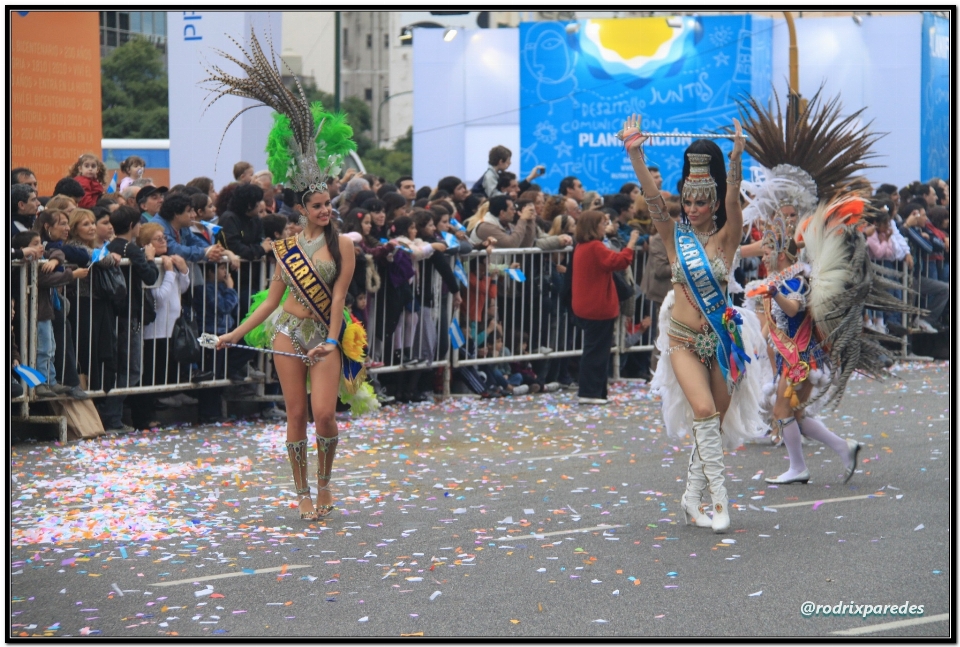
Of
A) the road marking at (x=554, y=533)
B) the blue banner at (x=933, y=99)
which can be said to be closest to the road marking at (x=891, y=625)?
the road marking at (x=554, y=533)

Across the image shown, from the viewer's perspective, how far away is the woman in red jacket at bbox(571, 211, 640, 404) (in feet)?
37.9

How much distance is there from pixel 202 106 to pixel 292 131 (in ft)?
20.5

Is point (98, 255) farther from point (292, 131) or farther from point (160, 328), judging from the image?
point (292, 131)

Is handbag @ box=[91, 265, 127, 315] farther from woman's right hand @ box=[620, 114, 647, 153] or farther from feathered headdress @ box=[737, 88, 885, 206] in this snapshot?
feathered headdress @ box=[737, 88, 885, 206]

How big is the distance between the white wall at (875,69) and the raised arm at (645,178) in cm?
1580

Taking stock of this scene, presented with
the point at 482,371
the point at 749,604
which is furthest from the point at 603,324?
the point at 749,604

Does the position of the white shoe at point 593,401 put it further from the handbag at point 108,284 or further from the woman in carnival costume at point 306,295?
the woman in carnival costume at point 306,295

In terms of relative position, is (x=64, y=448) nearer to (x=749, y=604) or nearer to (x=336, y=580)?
(x=336, y=580)

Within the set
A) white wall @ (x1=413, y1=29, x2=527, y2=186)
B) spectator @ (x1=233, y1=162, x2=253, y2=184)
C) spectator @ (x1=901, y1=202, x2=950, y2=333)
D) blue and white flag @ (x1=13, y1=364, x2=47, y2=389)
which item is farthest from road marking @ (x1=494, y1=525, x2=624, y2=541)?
white wall @ (x1=413, y1=29, x2=527, y2=186)

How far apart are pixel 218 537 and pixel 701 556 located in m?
2.46

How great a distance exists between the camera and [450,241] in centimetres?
1188

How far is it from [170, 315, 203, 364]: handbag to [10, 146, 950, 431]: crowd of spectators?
4cm

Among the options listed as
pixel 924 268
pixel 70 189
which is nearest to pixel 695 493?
pixel 70 189

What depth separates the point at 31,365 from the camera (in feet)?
30.1
